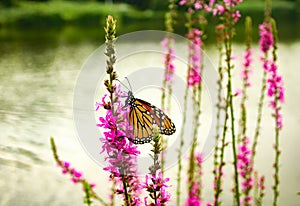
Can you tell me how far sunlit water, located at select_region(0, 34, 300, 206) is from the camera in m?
3.78

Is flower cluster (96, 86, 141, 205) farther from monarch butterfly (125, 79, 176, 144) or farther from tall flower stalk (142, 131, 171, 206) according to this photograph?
monarch butterfly (125, 79, 176, 144)

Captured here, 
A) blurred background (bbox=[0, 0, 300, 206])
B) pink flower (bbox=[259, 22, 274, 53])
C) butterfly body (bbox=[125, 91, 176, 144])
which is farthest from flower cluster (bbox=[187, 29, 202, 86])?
blurred background (bbox=[0, 0, 300, 206])

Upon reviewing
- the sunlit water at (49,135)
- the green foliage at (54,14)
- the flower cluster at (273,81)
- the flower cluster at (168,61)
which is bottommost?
the flower cluster at (273,81)

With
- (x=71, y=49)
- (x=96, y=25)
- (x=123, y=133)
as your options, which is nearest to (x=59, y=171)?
(x=123, y=133)

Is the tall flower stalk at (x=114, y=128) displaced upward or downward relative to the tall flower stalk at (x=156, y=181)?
upward

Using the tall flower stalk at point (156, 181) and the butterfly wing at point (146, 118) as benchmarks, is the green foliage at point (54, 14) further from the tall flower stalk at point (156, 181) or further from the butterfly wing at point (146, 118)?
the tall flower stalk at point (156, 181)

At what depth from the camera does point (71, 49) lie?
31.2ft

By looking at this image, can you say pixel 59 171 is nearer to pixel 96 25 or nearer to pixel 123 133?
pixel 123 133

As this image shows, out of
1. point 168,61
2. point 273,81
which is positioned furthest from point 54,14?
point 273,81

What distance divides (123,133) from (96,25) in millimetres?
14105

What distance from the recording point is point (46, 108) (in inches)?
225

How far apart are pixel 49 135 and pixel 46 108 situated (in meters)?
0.92

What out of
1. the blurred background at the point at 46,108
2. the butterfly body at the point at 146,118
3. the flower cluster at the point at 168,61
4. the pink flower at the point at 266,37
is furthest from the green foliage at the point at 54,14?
the butterfly body at the point at 146,118

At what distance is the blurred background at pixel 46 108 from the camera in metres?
3.87
